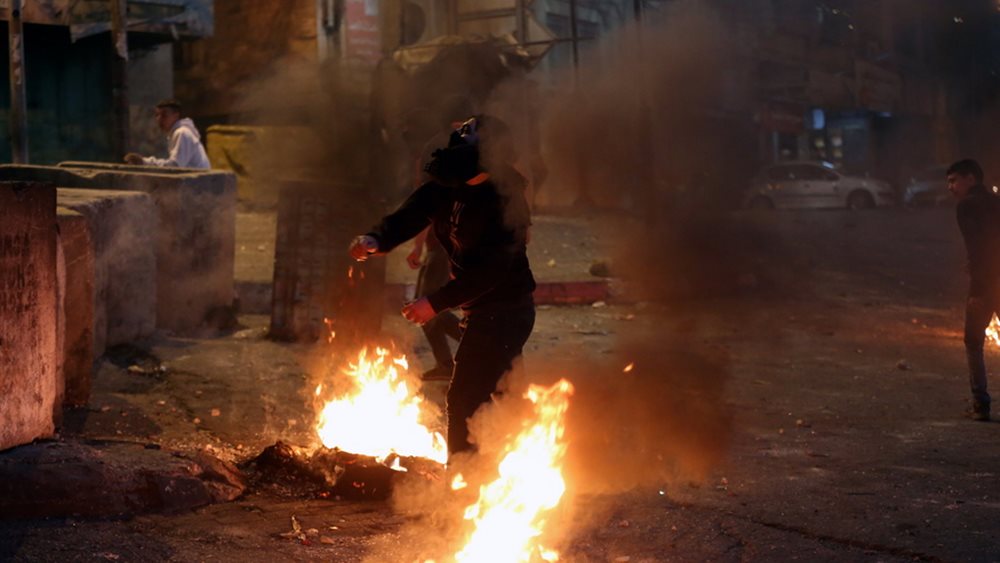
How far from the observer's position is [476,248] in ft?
15.4

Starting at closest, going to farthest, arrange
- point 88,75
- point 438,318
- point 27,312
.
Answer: point 27,312
point 438,318
point 88,75

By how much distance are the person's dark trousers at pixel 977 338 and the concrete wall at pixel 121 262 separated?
5.98m

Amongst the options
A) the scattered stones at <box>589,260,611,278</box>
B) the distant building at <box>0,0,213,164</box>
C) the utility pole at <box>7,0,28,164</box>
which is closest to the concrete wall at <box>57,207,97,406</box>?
the utility pole at <box>7,0,28,164</box>

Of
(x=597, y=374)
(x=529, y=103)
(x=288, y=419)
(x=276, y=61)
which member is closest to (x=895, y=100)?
(x=529, y=103)

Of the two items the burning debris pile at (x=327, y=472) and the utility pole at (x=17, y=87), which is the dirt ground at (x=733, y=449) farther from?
A: the utility pole at (x=17, y=87)

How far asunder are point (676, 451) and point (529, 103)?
1712cm

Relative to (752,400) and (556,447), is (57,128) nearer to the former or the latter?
(752,400)

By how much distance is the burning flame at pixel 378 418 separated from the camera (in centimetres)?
586

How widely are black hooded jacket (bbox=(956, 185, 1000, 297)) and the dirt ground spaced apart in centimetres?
94

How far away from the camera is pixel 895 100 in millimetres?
43719

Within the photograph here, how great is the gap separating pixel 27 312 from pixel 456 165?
211cm

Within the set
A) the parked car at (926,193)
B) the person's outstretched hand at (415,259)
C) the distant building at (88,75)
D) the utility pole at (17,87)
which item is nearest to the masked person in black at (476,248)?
the person's outstretched hand at (415,259)

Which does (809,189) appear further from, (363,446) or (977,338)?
(363,446)

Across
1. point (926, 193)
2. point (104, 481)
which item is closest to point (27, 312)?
point (104, 481)
